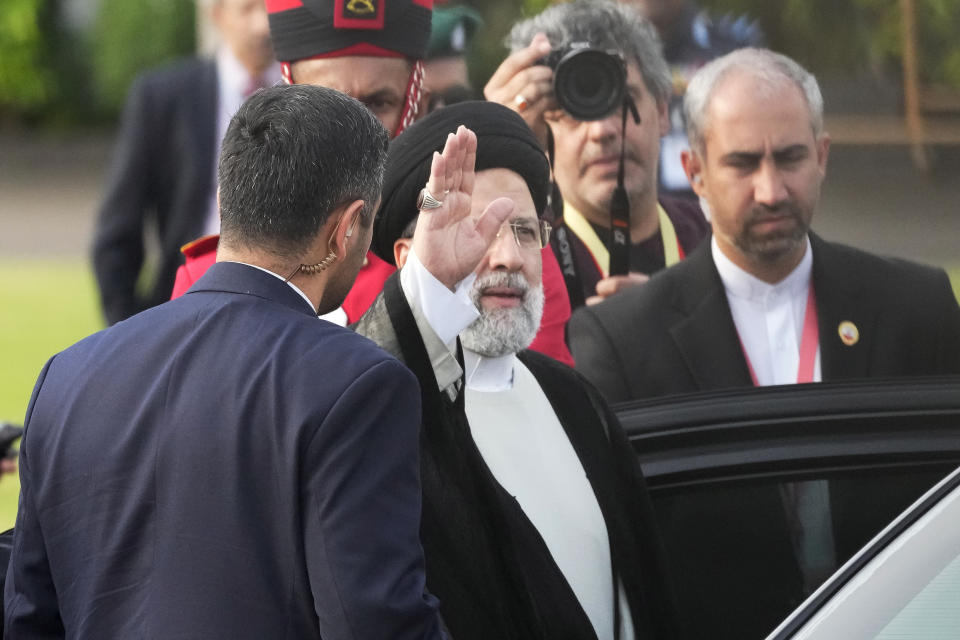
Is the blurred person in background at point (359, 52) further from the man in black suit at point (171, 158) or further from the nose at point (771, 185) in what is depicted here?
the man in black suit at point (171, 158)

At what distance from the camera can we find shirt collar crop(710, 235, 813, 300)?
3.03 metres

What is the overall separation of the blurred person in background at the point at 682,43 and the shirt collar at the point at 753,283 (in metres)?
0.27

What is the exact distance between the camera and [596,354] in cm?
296

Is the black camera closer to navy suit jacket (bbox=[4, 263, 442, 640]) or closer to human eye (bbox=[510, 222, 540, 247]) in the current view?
human eye (bbox=[510, 222, 540, 247])

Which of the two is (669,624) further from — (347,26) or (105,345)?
(347,26)

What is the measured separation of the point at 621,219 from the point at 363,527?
1715 mm

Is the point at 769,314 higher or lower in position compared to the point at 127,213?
lower

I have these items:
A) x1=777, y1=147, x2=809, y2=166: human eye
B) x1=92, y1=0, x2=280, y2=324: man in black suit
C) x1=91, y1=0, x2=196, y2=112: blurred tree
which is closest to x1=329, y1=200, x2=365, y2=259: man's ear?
x1=777, y1=147, x2=809, y2=166: human eye

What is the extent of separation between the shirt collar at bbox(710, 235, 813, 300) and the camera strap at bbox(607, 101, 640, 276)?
0.75 ft

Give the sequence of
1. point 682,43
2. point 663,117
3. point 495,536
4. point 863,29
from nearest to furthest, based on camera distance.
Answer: point 495,536 → point 663,117 → point 682,43 → point 863,29

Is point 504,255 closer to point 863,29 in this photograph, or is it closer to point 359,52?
point 359,52

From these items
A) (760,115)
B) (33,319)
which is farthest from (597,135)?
(33,319)

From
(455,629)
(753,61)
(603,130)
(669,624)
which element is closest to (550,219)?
(603,130)

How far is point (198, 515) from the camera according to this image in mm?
1628
